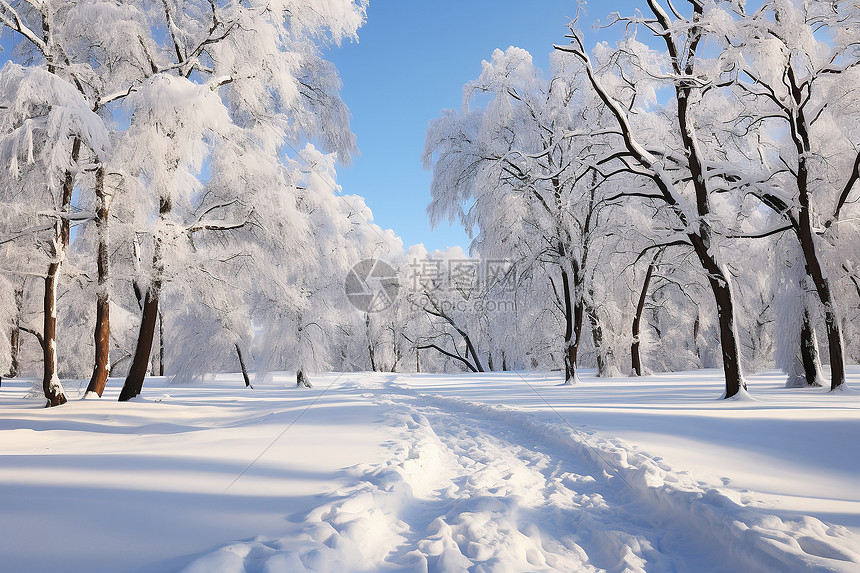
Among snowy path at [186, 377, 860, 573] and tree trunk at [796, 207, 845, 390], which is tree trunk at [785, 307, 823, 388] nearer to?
tree trunk at [796, 207, 845, 390]

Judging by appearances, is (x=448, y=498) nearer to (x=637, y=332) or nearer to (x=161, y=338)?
(x=637, y=332)

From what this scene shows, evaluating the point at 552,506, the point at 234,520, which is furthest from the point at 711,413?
the point at 234,520

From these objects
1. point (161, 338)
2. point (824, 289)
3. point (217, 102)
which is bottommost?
point (161, 338)

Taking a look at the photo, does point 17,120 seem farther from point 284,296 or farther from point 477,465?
point 477,465

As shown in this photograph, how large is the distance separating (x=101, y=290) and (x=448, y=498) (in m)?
11.0

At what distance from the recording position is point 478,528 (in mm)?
2938

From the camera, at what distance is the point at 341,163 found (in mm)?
14133

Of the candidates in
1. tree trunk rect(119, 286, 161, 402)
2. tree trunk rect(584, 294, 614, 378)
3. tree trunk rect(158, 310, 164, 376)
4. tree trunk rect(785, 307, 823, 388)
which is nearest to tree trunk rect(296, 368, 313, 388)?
tree trunk rect(119, 286, 161, 402)

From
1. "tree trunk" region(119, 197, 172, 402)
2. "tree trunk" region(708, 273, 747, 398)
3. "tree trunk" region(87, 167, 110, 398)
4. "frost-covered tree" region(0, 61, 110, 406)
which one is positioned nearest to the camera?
"frost-covered tree" region(0, 61, 110, 406)

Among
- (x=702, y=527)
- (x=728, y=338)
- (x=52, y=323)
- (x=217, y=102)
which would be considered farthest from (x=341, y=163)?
(x=702, y=527)

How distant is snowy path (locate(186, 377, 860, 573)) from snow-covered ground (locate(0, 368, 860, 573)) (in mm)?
14

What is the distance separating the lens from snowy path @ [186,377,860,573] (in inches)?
95.2

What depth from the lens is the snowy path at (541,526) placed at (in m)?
2.42

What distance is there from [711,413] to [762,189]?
5.27m
